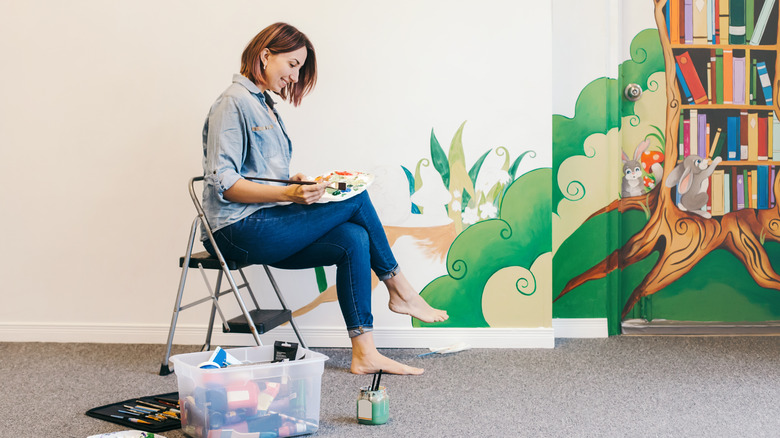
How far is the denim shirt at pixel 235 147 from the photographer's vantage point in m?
1.92

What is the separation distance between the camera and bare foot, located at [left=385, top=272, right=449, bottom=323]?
2.18 metres

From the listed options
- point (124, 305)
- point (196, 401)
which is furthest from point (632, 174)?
point (124, 305)

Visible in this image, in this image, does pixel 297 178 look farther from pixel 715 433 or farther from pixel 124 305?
pixel 715 433

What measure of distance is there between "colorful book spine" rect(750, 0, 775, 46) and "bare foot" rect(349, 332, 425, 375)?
76.9 inches

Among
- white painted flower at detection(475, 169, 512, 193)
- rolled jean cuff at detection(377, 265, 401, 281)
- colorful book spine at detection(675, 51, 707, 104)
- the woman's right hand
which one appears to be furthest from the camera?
colorful book spine at detection(675, 51, 707, 104)

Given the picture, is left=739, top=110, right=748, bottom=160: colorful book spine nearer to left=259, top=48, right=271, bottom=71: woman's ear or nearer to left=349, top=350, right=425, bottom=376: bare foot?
left=349, top=350, right=425, bottom=376: bare foot

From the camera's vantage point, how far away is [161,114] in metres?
2.53

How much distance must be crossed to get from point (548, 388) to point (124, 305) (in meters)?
1.75

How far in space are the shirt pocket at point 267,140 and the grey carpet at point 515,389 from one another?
769 mm

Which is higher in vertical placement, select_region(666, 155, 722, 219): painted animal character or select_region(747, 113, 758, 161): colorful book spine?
select_region(747, 113, 758, 161): colorful book spine

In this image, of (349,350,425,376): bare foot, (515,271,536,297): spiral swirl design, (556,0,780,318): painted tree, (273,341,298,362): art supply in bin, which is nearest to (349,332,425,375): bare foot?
(349,350,425,376): bare foot

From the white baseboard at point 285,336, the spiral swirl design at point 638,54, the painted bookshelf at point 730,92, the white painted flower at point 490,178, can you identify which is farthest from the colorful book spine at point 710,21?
the white baseboard at point 285,336

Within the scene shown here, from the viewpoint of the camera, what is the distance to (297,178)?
202 centimetres

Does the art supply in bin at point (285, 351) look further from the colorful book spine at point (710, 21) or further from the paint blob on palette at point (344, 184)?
the colorful book spine at point (710, 21)
